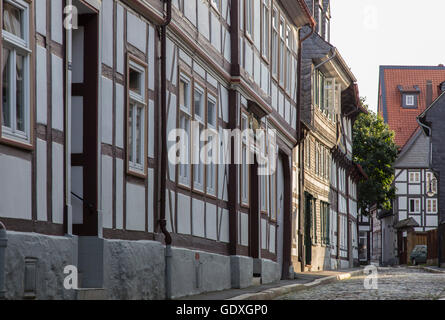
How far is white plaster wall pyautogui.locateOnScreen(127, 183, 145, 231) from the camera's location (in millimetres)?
12311

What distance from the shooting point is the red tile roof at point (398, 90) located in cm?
8512

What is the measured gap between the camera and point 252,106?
19.8m

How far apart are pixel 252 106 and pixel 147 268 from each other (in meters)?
7.69

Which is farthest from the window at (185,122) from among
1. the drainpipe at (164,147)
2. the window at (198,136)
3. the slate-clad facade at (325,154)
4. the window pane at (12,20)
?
the slate-clad facade at (325,154)

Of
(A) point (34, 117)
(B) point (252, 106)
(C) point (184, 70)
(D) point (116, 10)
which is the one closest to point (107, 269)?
(A) point (34, 117)

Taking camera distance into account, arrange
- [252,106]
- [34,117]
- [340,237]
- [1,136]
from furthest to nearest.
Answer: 1. [340,237]
2. [252,106]
3. [34,117]
4. [1,136]

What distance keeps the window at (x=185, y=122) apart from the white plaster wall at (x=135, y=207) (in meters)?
1.98

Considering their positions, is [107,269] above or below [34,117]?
below

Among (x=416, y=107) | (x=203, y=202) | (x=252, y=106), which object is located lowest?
(x=203, y=202)

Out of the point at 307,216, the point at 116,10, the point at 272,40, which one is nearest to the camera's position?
the point at 116,10

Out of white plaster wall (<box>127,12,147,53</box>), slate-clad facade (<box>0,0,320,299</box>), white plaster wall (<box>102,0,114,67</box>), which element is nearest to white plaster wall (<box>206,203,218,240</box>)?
slate-clad facade (<box>0,0,320,299</box>)

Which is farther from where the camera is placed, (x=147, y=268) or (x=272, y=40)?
(x=272, y=40)

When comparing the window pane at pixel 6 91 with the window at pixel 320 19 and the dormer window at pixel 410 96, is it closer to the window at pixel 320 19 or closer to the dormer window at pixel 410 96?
the window at pixel 320 19
